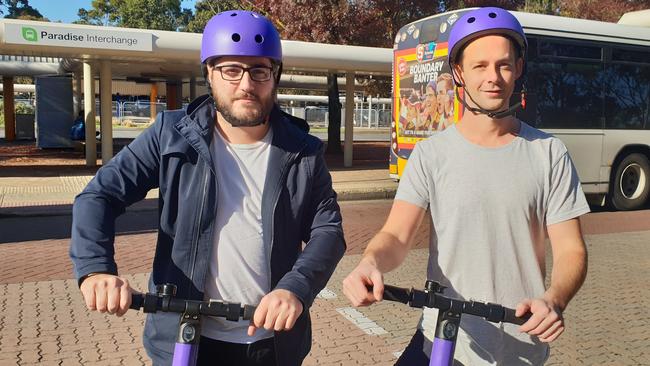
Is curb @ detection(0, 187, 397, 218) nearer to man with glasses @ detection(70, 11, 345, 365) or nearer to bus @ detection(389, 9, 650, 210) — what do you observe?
bus @ detection(389, 9, 650, 210)

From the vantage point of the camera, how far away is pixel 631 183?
11.7 m

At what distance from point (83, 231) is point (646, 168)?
1200cm

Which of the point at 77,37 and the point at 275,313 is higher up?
the point at 77,37

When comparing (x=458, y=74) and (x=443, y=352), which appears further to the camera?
(x=458, y=74)

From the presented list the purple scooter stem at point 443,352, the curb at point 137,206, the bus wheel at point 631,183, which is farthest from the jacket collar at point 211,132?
the bus wheel at point 631,183

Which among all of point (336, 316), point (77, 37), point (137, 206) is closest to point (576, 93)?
point (336, 316)

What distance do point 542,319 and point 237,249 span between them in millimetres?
937

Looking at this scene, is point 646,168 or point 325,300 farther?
point 646,168

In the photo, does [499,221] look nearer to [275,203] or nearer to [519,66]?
[519,66]

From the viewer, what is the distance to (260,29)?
1957mm

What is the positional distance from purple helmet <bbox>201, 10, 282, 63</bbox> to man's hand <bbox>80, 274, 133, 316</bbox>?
0.77 metres

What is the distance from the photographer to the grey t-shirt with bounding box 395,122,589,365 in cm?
190

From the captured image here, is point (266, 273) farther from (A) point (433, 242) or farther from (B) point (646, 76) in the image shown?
(B) point (646, 76)

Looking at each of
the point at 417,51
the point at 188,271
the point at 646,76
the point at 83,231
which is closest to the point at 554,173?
the point at 188,271
